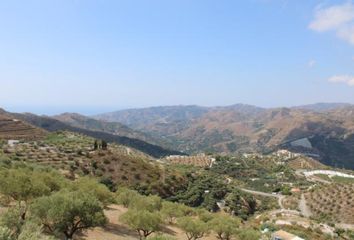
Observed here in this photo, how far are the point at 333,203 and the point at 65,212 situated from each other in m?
68.6

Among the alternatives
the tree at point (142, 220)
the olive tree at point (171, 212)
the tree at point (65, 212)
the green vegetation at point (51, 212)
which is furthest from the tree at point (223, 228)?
the tree at point (65, 212)

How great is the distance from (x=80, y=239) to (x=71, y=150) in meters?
54.2

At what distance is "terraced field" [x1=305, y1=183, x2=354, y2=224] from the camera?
73.7 metres

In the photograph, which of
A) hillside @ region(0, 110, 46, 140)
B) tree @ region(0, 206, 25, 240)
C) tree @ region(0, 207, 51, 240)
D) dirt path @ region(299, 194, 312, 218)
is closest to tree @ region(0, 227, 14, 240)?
tree @ region(0, 207, 51, 240)

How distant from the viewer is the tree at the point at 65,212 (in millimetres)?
25766

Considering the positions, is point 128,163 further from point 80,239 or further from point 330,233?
point 80,239

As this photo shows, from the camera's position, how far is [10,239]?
17.9 meters

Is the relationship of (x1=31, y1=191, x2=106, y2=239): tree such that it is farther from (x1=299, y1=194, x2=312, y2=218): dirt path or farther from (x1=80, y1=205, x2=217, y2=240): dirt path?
(x1=299, y1=194, x2=312, y2=218): dirt path

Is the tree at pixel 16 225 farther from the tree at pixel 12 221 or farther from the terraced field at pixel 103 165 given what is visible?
the terraced field at pixel 103 165

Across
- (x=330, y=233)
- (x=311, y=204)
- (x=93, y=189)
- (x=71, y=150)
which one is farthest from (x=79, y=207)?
(x=311, y=204)

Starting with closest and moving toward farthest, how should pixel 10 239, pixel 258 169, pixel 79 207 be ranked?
pixel 10 239 < pixel 79 207 < pixel 258 169

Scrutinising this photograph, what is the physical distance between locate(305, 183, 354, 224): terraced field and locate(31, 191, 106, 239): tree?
5864 centimetres

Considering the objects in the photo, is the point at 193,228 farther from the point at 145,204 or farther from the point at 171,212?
the point at 171,212

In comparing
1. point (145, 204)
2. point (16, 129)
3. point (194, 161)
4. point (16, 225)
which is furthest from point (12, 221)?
point (194, 161)
